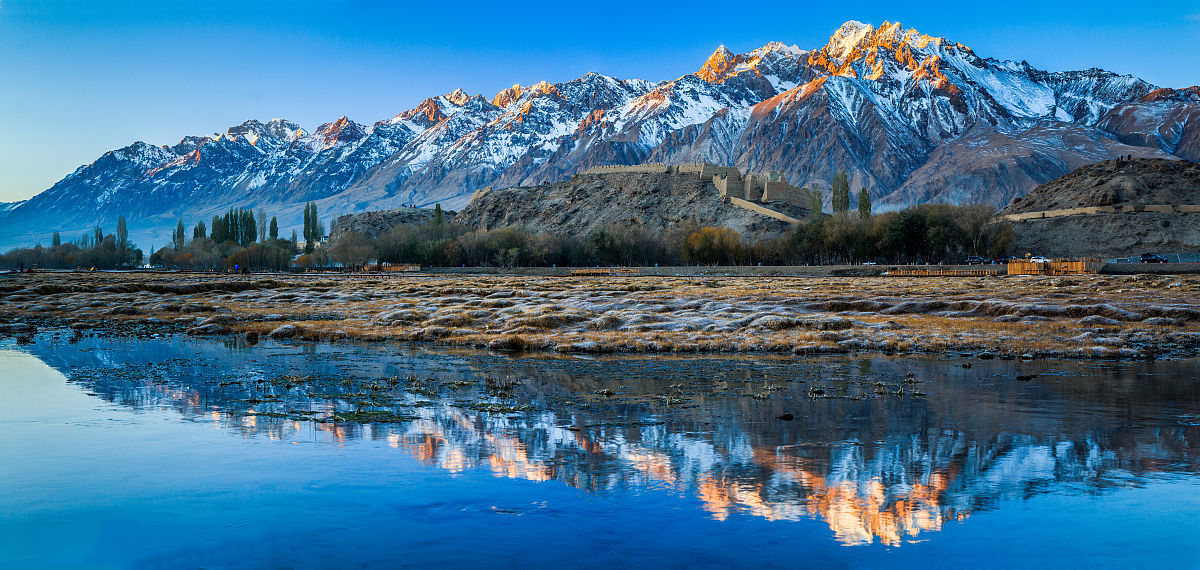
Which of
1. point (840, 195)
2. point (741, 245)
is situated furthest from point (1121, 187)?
point (741, 245)

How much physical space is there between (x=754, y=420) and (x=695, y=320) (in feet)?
70.5

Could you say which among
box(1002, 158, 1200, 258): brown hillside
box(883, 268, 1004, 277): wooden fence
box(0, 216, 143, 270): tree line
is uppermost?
box(1002, 158, 1200, 258): brown hillside

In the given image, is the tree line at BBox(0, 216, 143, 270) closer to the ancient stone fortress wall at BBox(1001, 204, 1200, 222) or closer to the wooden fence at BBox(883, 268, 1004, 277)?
the wooden fence at BBox(883, 268, 1004, 277)

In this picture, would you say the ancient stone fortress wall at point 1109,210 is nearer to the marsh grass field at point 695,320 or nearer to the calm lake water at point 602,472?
the marsh grass field at point 695,320

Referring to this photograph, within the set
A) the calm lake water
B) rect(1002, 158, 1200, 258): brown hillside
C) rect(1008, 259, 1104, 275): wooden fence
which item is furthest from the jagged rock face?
the calm lake water

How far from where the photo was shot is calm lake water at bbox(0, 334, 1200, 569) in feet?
32.6

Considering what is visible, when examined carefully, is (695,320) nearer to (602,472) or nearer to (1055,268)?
(602,472)

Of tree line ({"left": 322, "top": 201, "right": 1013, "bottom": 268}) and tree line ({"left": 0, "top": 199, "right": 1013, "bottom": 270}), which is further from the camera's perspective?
tree line ({"left": 0, "top": 199, "right": 1013, "bottom": 270})

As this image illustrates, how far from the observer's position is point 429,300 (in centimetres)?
5497

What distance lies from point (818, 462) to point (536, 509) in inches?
182

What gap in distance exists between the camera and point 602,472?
42.3ft

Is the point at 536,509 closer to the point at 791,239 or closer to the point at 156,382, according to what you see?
the point at 156,382

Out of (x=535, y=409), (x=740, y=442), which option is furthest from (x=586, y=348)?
(x=740, y=442)

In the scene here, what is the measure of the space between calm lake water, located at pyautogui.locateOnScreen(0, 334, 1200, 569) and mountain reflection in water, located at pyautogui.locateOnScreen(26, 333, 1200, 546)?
0.07 meters
